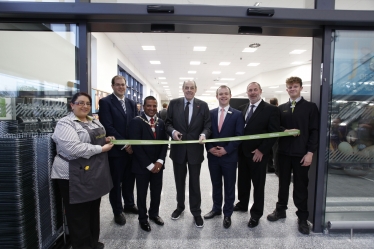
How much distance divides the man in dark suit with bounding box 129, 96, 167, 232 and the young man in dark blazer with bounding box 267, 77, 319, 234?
5.12ft

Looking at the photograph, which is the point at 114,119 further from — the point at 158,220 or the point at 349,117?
the point at 349,117

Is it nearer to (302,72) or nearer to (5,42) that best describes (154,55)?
(5,42)

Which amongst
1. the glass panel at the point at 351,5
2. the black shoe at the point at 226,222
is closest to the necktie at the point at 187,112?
the black shoe at the point at 226,222

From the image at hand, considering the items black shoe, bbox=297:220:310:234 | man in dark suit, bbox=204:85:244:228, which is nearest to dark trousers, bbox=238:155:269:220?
man in dark suit, bbox=204:85:244:228

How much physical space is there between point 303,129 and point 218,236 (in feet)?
5.34

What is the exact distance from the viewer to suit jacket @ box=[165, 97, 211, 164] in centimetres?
256

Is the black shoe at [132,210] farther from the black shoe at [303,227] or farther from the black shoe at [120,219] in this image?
the black shoe at [303,227]

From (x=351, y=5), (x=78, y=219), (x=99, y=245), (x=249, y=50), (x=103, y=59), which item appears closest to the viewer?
(x=78, y=219)

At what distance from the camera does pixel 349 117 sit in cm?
255

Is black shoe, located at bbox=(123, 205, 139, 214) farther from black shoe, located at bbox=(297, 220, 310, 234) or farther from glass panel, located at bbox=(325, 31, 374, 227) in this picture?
glass panel, located at bbox=(325, 31, 374, 227)

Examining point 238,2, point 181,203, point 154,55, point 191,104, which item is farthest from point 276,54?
point 181,203

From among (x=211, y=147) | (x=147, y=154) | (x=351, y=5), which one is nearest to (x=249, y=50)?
(x=351, y=5)

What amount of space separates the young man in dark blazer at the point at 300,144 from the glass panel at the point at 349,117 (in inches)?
10.4

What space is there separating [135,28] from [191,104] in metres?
1.13
